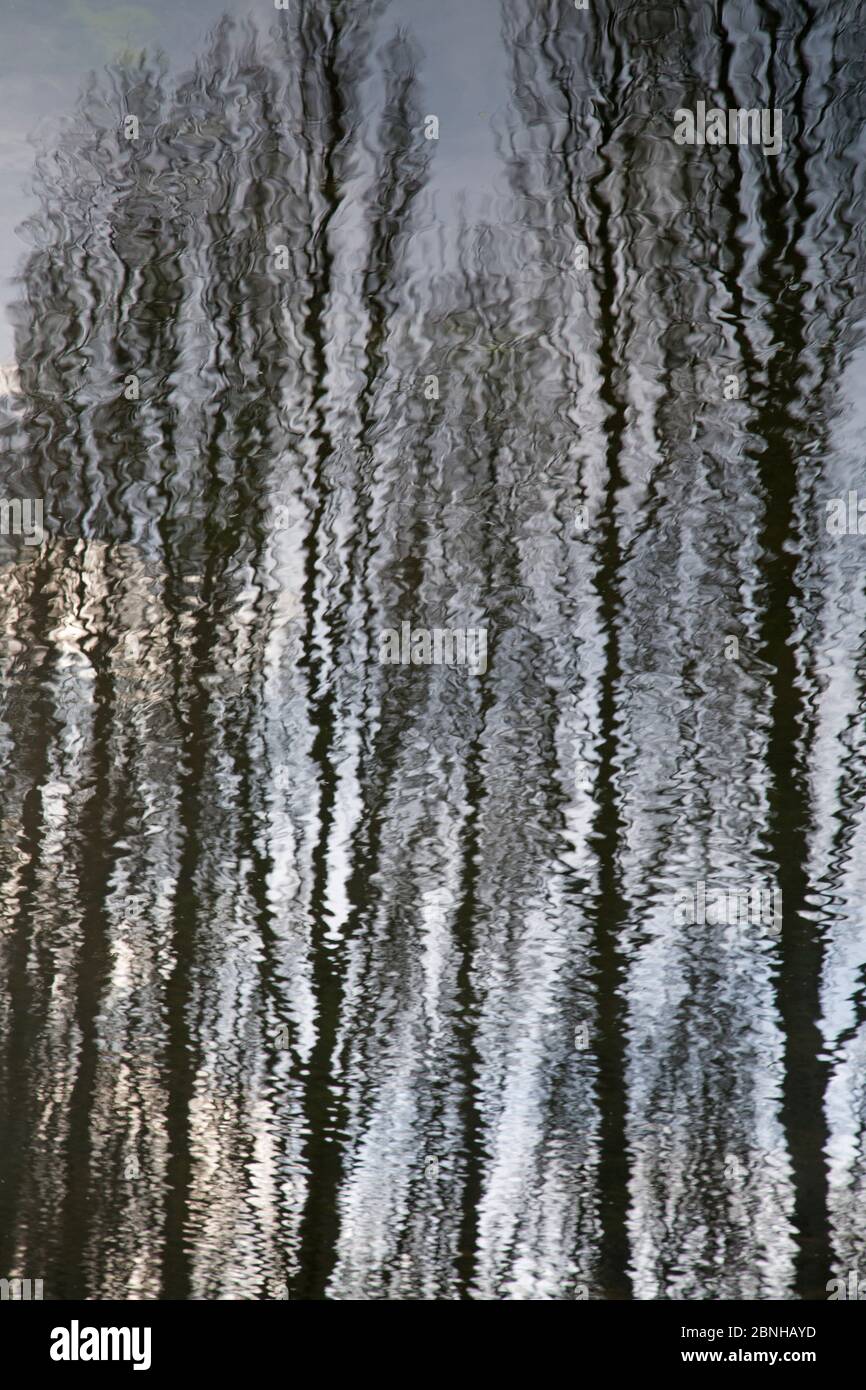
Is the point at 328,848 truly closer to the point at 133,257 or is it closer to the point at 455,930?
the point at 455,930

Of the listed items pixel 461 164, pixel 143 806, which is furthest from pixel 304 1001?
pixel 461 164

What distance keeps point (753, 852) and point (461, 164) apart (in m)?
1.34

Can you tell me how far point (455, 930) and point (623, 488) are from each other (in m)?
0.86

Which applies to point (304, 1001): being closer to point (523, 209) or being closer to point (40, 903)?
point (40, 903)

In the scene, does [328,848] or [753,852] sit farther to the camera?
[328,848]

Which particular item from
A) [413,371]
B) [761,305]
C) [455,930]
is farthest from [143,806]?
[761,305]

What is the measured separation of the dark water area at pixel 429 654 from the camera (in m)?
1.74

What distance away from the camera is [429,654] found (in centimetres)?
187

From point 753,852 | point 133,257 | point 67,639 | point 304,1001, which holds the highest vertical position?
point 133,257

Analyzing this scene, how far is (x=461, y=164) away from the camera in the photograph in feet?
5.98

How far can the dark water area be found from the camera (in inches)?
68.4
